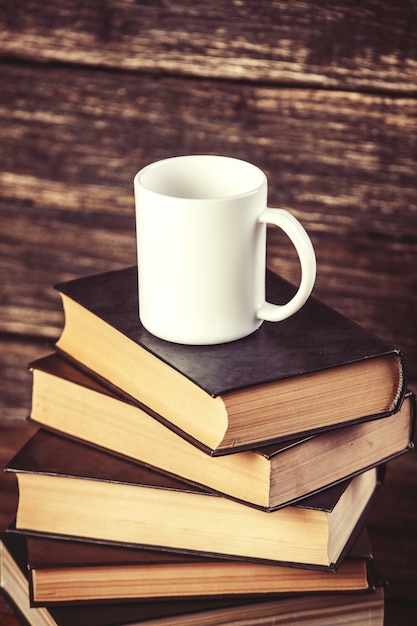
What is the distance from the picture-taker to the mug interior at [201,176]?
34.0 inches

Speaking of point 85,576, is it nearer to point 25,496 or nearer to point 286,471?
point 25,496

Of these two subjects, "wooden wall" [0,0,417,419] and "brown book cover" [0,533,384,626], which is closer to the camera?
"brown book cover" [0,533,384,626]

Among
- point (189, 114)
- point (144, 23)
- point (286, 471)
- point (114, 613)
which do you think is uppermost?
point (144, 23)

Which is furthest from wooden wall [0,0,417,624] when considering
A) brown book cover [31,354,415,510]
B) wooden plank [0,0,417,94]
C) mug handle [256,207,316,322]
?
mug handle [256,207,316,322]

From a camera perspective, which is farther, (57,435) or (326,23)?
(326,23)

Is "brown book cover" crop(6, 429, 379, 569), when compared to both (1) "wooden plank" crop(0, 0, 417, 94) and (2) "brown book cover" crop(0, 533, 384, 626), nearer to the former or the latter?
(2) "brown book cover" crop(0, 533, 384, 626)

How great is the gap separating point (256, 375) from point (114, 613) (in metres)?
0.25

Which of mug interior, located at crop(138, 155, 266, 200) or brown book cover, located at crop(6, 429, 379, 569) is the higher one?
mug interior, located at crop(138, 155, 266, 200)

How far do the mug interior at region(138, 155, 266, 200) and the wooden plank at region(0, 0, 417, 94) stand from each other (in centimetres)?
27

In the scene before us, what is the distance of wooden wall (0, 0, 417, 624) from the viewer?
1.08 meters

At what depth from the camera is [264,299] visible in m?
0.87

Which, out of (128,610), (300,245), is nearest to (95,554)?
(128,610)

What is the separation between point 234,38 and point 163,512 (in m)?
0.56

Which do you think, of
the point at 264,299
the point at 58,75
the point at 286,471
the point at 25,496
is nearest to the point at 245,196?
the point at 264,299
